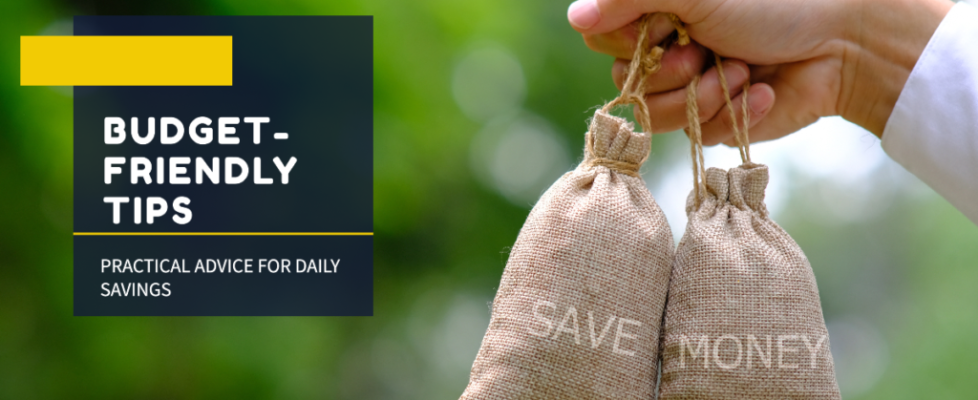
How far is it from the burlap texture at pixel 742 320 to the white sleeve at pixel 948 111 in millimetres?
267

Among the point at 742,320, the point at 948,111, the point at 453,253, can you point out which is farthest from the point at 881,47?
the point at 453,253

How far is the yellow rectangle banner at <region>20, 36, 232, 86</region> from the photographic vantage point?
1574 mm

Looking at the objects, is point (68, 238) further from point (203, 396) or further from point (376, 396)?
point (376, 396)

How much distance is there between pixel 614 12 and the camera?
615mm

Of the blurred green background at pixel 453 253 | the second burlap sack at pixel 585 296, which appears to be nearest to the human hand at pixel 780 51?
the second burlap sack at pixel 585 296

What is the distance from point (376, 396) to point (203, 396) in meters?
0.52

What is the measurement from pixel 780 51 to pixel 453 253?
1554 millimetres

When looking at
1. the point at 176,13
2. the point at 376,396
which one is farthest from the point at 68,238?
the point at 376,396

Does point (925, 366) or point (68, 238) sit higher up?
point (68, 238)

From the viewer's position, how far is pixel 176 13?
1.83 metres

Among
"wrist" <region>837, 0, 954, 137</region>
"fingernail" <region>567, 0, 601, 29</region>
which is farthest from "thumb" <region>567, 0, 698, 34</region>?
"wrist" <region>837, 0, 954, 137</region>

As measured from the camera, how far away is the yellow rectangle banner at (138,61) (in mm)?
1574

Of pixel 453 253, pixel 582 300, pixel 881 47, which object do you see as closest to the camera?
pixel 582 300

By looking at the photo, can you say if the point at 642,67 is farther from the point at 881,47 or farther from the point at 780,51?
the point at 881,47
